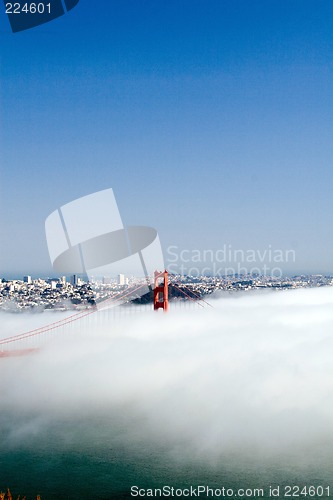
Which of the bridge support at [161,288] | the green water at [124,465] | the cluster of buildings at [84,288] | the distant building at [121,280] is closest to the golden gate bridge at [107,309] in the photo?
the bridge support at [161,288]

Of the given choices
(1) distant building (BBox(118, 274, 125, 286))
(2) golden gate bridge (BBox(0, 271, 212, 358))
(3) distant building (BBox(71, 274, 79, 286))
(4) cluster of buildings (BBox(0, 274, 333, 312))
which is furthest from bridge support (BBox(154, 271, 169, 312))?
(3) distant building (BBox(71, 274, 79, 286))

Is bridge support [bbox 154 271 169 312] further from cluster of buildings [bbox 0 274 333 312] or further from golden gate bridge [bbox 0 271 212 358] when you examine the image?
cluster of buildings [bbox 0 274 333 312]

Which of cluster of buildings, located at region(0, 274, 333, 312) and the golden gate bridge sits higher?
the golden gate bridge

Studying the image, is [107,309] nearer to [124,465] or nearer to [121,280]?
[121,280]

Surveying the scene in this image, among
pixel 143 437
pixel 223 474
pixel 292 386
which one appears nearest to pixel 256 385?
pixel 292 386

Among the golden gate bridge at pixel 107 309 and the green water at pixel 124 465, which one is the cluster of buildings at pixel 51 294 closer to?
the golden gate bridge at pixel 107 309

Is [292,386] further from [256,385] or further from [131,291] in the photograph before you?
[131,291]

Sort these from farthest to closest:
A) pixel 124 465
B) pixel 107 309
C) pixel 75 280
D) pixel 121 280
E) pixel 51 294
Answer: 1. pixel 51 294
2. pixel 75 280
3. pixel 107 309
4. pixel 121 280
5. pixel 124 465

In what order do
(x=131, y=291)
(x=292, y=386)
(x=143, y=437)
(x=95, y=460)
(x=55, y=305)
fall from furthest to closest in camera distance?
1. (x=55, y=305)
2. (x=131, y=291)
3. (x=292, y=386)
4. (x=143, y=437)
5. (x=95, y=460)

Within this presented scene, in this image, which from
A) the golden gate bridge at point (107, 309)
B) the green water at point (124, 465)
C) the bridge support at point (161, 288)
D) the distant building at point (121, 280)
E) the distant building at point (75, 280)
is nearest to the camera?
the green water at point (124, 465)

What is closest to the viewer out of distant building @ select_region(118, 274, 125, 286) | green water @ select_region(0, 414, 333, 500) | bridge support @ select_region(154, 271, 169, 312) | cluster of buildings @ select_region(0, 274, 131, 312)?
green water @ select_region(0, 414, 333, 500)

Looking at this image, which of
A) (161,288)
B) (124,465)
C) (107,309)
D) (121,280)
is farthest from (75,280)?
(124,465)
